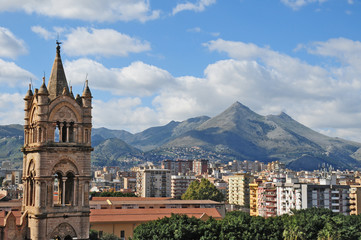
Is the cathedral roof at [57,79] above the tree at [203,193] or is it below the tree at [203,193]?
above

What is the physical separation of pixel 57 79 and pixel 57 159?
5666 mm

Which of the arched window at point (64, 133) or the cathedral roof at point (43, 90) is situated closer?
the cathedral roof at point (43, 90)

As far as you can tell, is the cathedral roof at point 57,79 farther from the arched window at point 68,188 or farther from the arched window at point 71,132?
the arched window at point 68,188

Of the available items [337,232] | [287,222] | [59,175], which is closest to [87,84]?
[59,175]

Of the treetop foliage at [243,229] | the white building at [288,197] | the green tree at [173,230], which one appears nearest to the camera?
the green tree at [173,230]

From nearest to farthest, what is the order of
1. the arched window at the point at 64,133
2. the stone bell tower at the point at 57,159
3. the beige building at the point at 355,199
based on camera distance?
the stone bell tower at the point at 57,159
the arched window at the point at 64,133
the beige building at the point at 355,199

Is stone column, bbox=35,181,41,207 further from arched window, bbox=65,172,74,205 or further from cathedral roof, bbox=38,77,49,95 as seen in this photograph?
cathedral roof, bbox=38,77,49,95

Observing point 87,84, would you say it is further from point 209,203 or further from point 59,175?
point 209,203

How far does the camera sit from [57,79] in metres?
36.1

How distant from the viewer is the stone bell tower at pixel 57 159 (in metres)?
34.2

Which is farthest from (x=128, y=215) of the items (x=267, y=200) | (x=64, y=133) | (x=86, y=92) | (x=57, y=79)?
(x=267, y=200)

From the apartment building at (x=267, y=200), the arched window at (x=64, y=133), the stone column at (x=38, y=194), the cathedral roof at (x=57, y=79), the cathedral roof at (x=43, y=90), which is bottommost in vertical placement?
the apartment building at (x=267, y=200)

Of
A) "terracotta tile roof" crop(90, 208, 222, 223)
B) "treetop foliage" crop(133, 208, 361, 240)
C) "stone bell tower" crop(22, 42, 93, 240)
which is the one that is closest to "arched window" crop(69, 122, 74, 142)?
"stone bell tower" crop(22, 42, 93, 240)

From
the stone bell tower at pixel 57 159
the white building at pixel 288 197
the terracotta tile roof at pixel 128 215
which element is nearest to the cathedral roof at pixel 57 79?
the stone bell tower at pixel 57 159
